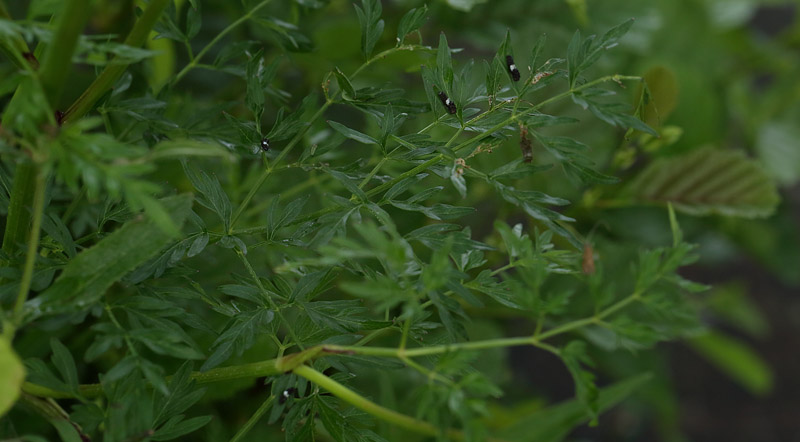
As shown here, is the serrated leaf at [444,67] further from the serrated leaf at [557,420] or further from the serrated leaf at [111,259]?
the serrated leaf at [557,420]

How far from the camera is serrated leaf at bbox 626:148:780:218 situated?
0.47m

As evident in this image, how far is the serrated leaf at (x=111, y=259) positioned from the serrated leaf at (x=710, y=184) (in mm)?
352

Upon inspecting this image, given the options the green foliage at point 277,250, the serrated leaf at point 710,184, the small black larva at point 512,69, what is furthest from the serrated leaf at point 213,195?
the serrated leaf at point 710,184

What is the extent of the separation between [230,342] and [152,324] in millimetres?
26

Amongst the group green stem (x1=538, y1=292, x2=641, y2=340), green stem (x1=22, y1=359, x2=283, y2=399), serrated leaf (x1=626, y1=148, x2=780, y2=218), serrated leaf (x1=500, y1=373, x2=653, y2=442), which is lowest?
serrated leaf (x1=500, y1=373, x2=653, y2=442)

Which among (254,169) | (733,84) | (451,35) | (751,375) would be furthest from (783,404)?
(254,169)

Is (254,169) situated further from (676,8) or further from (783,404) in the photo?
(783,404)

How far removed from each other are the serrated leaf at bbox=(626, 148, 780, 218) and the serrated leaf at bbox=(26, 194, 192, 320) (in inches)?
13.9

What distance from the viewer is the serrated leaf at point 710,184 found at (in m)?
0.47

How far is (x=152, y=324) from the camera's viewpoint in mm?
235

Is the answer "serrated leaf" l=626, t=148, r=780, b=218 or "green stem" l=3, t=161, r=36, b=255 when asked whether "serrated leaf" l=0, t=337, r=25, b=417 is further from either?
"serrated leaf" l=626, t=148, r=780, b=218

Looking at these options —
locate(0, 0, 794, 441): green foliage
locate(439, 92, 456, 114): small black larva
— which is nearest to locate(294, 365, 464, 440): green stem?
locate(0, 0, 794, 441): green foliage

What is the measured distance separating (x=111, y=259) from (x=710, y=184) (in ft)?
1.29

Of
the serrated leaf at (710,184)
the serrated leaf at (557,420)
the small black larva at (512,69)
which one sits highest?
the small black larva at (512,69)
